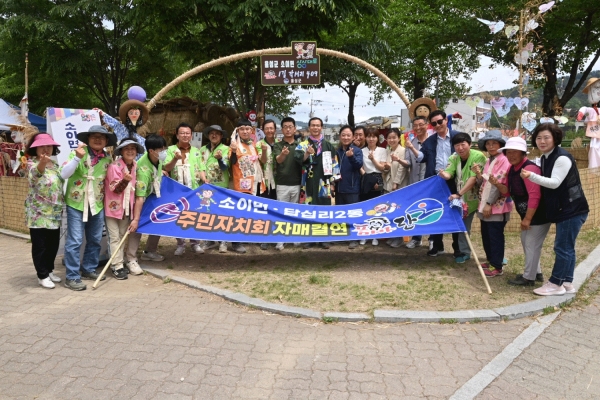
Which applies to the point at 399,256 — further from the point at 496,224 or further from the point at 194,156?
the point at 194,156

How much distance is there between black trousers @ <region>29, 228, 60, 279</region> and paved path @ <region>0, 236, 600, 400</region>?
44cm

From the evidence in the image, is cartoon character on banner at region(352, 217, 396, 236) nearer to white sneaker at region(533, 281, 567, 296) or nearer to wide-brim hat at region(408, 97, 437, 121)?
white sneaker at region(533, 281, 567, 296)

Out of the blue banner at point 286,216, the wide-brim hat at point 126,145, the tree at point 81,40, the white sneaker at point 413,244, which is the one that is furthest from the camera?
the tree at point 81,40

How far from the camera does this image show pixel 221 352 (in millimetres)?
3719

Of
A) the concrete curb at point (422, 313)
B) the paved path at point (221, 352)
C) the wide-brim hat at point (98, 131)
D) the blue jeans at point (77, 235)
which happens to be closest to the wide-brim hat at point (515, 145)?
the concrete curb at point (422, 313)

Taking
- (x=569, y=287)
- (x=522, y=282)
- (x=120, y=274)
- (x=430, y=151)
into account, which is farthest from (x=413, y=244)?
(x=120, y=274)

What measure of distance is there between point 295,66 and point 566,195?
5786 mm

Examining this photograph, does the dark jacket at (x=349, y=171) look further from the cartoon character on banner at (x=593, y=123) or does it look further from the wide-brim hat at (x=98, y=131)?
the cartoon character on banner at (x=593, y=123)

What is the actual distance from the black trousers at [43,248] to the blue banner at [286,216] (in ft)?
3.33

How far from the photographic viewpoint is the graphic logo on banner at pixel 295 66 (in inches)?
343

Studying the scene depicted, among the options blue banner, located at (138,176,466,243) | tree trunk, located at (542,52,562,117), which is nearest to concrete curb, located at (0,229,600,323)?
blue banner, located at (138,176,466,243)

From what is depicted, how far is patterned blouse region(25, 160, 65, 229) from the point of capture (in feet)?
16.6

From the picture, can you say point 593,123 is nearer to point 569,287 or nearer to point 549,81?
point 569,287

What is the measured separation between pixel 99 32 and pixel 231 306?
46.5 feet
